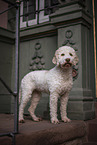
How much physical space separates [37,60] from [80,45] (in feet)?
3.88

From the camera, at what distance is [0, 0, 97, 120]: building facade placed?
3445 mm

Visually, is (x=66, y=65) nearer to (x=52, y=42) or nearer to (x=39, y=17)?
(x=52, y=42)

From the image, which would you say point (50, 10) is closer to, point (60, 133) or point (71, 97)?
point (71, 97)

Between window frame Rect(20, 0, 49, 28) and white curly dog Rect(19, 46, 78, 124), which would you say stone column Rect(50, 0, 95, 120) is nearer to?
white curly dog Rect(19, 46, 78, 124)

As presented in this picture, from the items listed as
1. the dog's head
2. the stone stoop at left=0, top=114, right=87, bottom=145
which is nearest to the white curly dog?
the dog's head

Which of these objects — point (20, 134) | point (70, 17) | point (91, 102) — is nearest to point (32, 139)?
point (20, 134)

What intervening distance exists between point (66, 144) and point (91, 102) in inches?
48.2

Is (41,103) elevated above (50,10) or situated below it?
below

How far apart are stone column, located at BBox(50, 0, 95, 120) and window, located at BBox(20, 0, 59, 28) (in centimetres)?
70

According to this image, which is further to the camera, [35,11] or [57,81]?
[35,11]

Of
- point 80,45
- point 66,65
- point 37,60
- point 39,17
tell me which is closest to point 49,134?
point 66,65

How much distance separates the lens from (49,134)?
2.21m

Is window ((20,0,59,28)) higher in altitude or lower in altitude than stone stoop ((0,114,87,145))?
higher

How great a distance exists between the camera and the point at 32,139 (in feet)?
6.41
